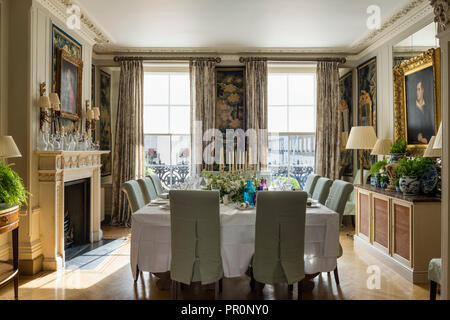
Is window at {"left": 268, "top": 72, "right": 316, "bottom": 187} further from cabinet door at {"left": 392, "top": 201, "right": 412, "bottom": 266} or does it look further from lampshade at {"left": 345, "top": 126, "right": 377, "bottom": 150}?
cabinet door at {"left": 392, "top": 201, "right": 412, "bottom": 266}

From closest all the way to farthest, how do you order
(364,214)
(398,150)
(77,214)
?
(398,150), (364,214), (77,214)

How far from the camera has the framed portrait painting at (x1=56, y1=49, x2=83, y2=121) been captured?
418 centimetres

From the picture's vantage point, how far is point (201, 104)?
607cm

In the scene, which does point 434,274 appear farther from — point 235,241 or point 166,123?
point 166,123

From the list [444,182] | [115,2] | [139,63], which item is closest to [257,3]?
[115,2]

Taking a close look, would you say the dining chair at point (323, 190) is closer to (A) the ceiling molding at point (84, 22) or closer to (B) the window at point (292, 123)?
(B) the window at point (292, 123)

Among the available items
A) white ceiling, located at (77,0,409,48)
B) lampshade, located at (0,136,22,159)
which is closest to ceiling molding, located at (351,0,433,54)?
white ceiling, located at (77,0,409,48)

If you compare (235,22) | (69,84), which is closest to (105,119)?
(69,84)

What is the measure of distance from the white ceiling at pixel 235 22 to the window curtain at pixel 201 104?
0.44 meters

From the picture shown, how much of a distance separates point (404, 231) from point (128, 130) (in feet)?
16.0

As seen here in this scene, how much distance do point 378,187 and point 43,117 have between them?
14.9 feet

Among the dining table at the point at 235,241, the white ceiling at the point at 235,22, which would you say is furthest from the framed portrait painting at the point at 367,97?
the dining table at the point at 235,241
